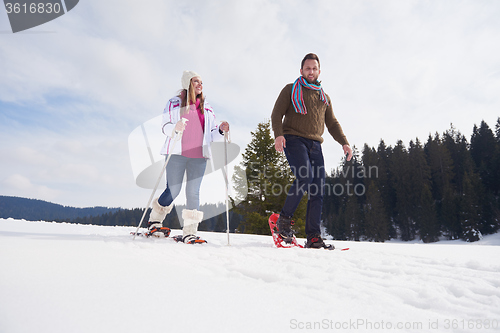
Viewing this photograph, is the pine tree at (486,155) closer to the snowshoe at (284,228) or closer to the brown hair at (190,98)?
the snowshoe at (284,228)

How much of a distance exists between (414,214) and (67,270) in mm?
49283

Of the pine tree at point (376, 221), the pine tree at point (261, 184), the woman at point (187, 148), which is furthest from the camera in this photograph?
the pine tree at point (376, 221)

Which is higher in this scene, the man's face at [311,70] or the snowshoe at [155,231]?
the man's face at [311,70]

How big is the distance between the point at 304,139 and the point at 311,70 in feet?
3.01

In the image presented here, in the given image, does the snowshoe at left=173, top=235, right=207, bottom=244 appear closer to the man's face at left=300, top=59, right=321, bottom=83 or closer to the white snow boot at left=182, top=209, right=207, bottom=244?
the white snow boot at left=182, top=209, right=207, bottom=244

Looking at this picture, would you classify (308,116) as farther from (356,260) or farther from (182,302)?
(182,302)

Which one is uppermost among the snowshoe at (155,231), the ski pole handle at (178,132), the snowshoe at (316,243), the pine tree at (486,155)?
the pine tree at (486,155)

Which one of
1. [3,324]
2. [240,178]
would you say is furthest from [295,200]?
[240,178]

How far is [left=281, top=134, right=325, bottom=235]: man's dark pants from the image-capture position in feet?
10.7

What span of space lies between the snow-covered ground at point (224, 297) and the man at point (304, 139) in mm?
1471

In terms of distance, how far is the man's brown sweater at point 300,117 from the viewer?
3422 mm

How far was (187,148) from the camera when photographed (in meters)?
3.65

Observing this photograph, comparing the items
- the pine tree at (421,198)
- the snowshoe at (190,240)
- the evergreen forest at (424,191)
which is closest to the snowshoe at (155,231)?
the snowshoe at (190,240)

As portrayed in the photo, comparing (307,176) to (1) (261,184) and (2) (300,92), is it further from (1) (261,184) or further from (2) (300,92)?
(1) (261,184)
